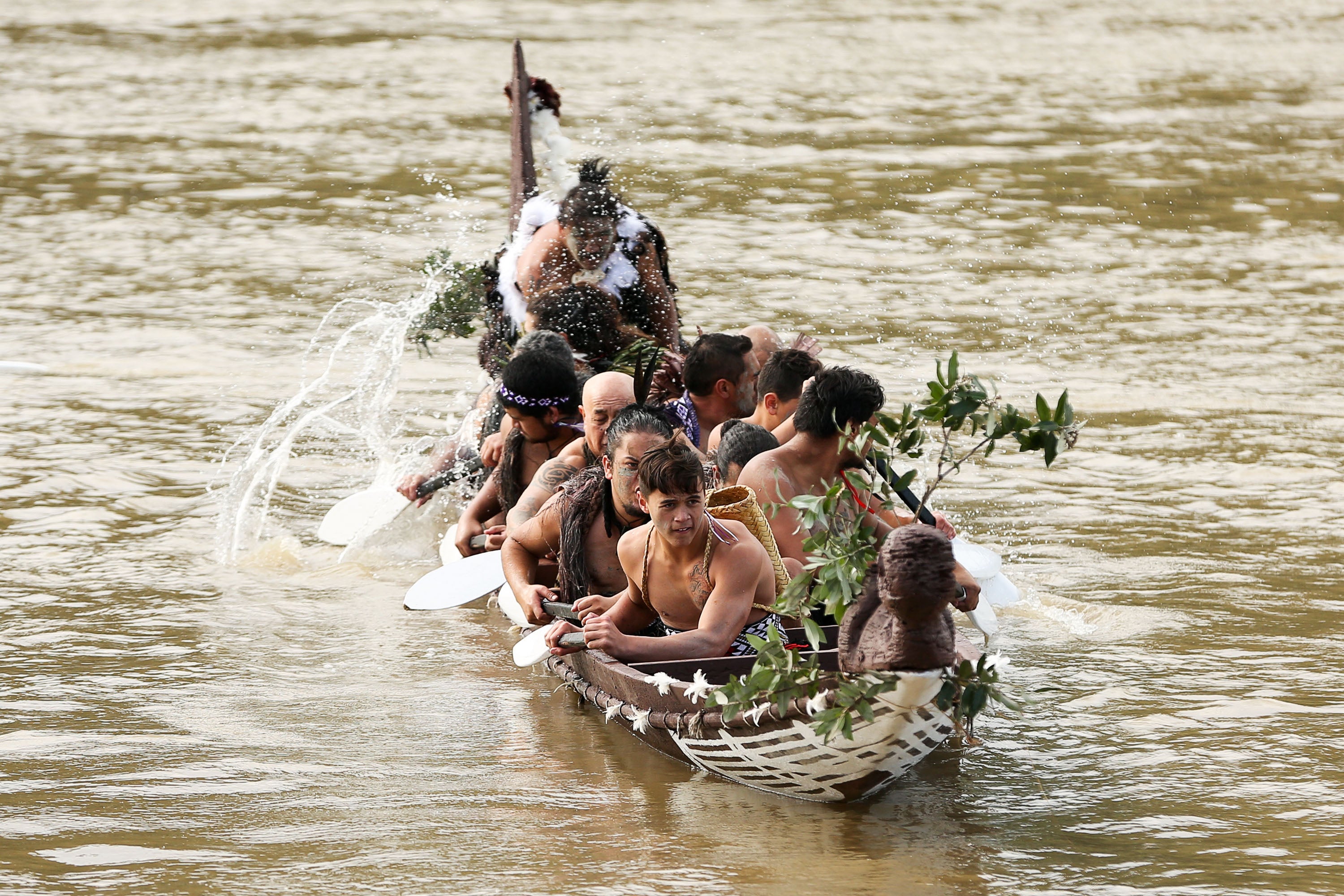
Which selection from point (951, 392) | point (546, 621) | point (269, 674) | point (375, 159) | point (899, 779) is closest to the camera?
point (951, 392)

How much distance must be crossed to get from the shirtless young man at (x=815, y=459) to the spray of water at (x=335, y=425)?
11.1 feet

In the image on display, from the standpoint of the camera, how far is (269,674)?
23.2ft

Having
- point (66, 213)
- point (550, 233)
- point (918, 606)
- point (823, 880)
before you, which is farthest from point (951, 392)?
point (66, 213)

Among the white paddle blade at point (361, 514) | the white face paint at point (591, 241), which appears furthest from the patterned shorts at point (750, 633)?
the white paddle blade at point (361, 514)

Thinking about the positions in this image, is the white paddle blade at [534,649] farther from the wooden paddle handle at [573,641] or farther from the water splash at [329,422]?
the water splash at [329,422]

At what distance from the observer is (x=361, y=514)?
8773 millimetres

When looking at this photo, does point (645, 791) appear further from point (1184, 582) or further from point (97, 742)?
point (1184, 582)

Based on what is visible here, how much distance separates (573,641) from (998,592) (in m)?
1.92

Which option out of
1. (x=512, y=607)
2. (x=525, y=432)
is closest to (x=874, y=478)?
(x=512, y=607)

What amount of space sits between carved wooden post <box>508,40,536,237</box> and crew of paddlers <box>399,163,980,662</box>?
88 cm

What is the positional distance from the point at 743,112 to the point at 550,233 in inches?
423

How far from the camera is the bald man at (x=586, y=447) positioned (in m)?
6.55

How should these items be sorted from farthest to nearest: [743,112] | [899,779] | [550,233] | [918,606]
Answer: [743,112], [550,233], [899,779], [918,606]

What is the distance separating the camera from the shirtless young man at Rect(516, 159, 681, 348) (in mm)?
8391
